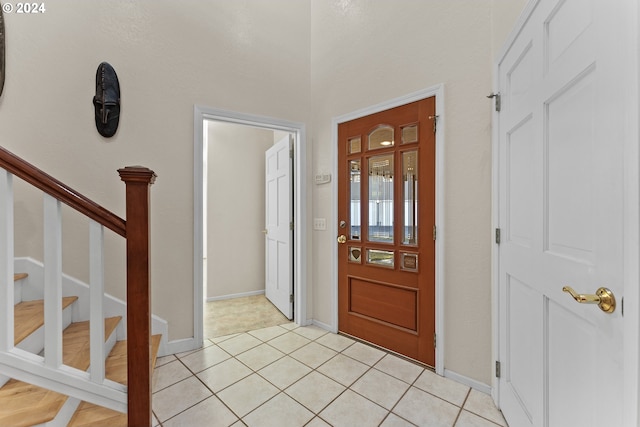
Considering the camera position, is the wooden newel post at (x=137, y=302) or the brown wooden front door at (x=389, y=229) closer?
the wooden newel post at (x=137, y=302)

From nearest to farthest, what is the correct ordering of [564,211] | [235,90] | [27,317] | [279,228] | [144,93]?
1. [564,211]
2. [27,317]
3. [144,93]
4. [235,90]
5. [279,228]

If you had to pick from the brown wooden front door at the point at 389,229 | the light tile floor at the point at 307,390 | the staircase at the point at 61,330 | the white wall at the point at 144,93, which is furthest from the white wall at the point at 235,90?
the staircase at the point at 61,330

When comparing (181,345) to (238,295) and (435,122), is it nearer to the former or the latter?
(238,295)

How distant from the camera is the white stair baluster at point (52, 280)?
111 cm

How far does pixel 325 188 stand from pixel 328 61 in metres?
1.25

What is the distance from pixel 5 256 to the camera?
1027 millimetres

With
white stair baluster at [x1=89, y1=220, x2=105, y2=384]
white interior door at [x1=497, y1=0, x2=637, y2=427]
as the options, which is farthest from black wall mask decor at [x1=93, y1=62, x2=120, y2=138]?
white interior door at [x1=497, y1=0, x2=637, y2=427]

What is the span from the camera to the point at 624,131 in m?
0.70

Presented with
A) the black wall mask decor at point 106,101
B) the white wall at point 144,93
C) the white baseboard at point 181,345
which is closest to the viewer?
the white wall at point 144,93

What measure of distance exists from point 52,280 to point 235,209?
8.95ft

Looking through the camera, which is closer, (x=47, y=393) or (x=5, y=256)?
(x=5, y=256)

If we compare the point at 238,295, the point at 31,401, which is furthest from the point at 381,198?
the point at 238,295

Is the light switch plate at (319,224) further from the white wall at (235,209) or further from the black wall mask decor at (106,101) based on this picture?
the black wall mask decor at (106,101)

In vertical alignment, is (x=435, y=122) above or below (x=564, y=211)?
above
